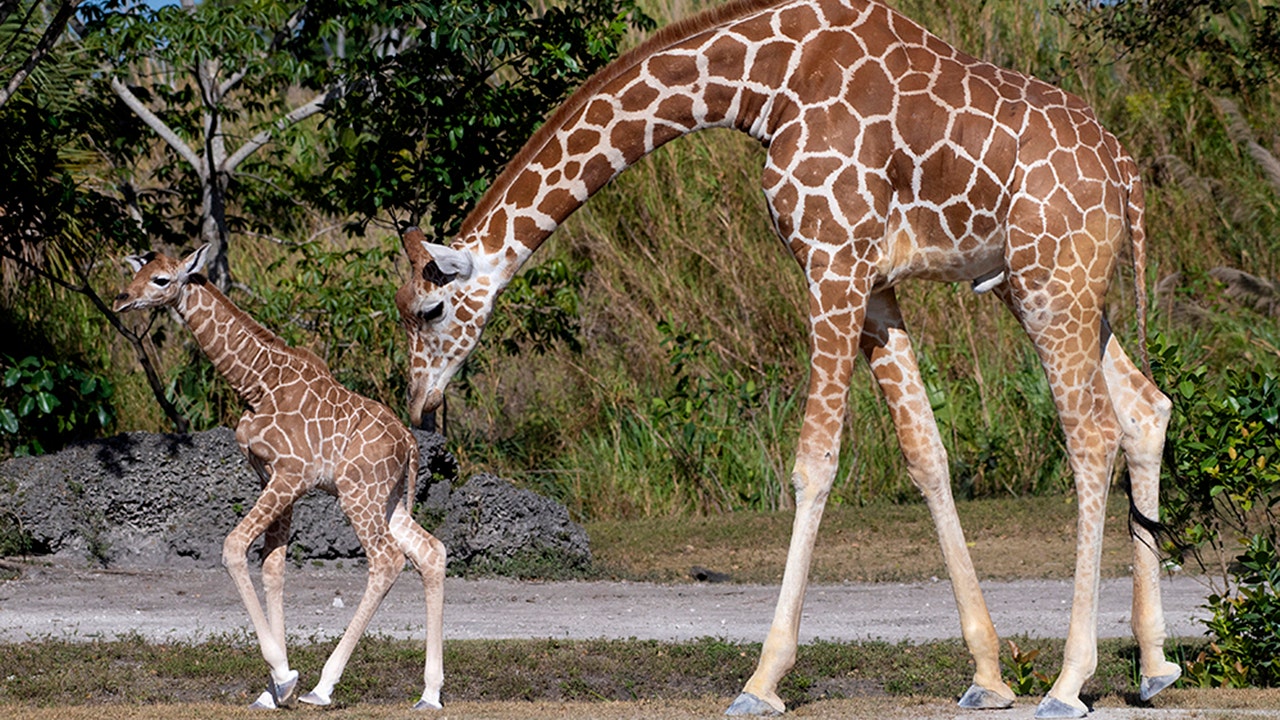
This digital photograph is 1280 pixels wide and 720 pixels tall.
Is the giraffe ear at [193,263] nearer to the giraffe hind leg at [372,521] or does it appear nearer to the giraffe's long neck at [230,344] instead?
the giraffe's long neck at [230,344]

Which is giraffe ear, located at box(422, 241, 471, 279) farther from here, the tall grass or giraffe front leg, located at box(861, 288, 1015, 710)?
the tall grass

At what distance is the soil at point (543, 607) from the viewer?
336 inches

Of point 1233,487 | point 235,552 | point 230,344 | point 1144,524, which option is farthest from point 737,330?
point 235,552

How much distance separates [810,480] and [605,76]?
6.02 ft

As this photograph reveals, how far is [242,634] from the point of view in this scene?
831 cm

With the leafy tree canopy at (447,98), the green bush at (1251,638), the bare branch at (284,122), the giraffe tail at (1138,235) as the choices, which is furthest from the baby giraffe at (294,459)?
the bare branch at (284,122)

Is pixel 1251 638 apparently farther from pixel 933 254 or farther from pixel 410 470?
pixel 410 470

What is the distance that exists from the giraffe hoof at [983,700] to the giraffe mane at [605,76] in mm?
2700

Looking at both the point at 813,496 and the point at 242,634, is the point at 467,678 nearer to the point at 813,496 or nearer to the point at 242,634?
the point at 242,634

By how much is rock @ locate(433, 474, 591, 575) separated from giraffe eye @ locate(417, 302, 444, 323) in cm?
480

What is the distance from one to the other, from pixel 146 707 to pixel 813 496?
9.02 feet

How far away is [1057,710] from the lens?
5613mm

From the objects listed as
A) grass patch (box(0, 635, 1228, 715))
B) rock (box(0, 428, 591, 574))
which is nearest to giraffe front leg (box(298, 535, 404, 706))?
grass patch (box(0, 635, 1228, 715))

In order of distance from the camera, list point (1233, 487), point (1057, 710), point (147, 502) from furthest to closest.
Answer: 1. point (147, 502)
2. point (1233, 487)
3. point (1057, 710)
